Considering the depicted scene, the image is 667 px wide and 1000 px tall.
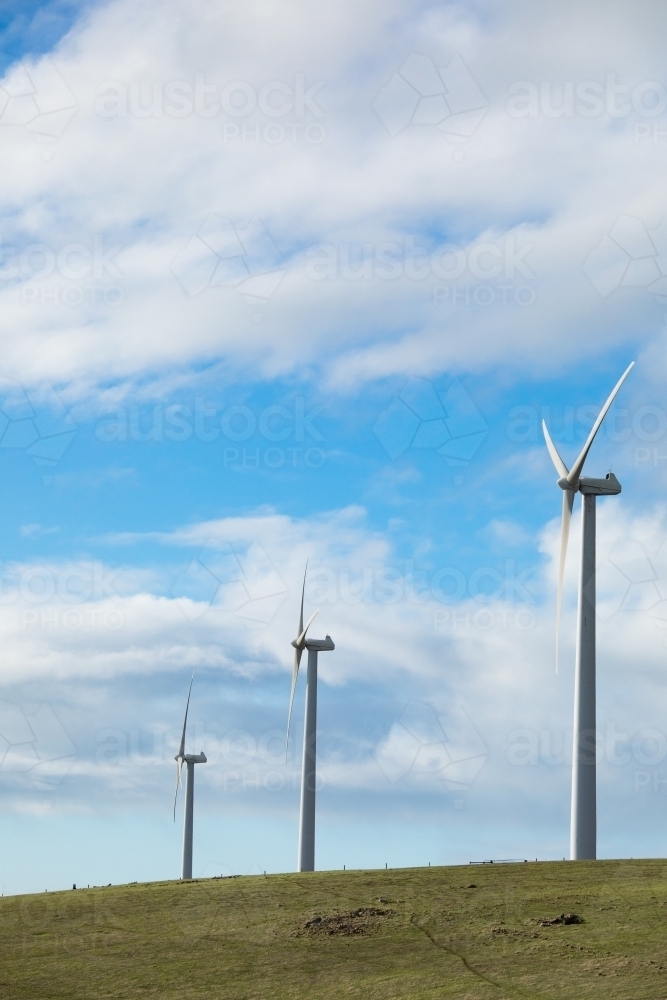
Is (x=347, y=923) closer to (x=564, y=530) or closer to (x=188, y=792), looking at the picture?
(x=564, y=530)

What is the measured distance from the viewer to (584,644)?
67.6 meters

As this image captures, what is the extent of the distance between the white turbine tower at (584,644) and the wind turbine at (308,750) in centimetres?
2884

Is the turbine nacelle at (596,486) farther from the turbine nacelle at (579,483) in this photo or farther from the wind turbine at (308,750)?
the wind turbine at (308,750)

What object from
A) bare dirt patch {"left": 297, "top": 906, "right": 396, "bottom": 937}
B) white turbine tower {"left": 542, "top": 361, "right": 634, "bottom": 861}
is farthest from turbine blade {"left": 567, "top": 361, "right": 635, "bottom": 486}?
bare dirt patch {"left": 297, "top": 906, "right": 396, "bottom": 937}

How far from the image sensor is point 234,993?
44156mm

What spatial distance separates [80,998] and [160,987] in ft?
9.20

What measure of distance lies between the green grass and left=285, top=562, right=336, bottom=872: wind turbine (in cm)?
2901

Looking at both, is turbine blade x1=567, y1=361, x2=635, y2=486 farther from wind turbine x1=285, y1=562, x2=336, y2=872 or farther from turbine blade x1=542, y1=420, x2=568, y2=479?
wind turbine x1=285, y1=562, x2=336, y2=872

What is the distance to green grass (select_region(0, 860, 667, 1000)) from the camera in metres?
42.8

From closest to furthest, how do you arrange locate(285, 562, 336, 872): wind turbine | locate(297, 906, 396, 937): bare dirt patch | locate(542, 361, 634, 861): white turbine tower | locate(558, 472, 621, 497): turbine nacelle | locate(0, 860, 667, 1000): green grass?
locate(0, 860, 667, 1000): green grass < locate(297, 906, 396, 937): bare dirt patch < locate(542, 361, 634, 861): white turbine tower < locate(558, 472, 621, 497): turbine nacelle < locate(285, 562, 336, 872): wind turbine

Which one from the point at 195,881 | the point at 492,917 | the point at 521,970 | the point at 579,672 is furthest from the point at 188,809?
the point at 521,970

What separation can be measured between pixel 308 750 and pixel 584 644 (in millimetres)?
33642

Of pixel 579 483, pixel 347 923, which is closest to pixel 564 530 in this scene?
pixel 579 483

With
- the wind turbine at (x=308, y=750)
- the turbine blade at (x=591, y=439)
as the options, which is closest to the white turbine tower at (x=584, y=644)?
the turbine blade at (x=591, y=439)
